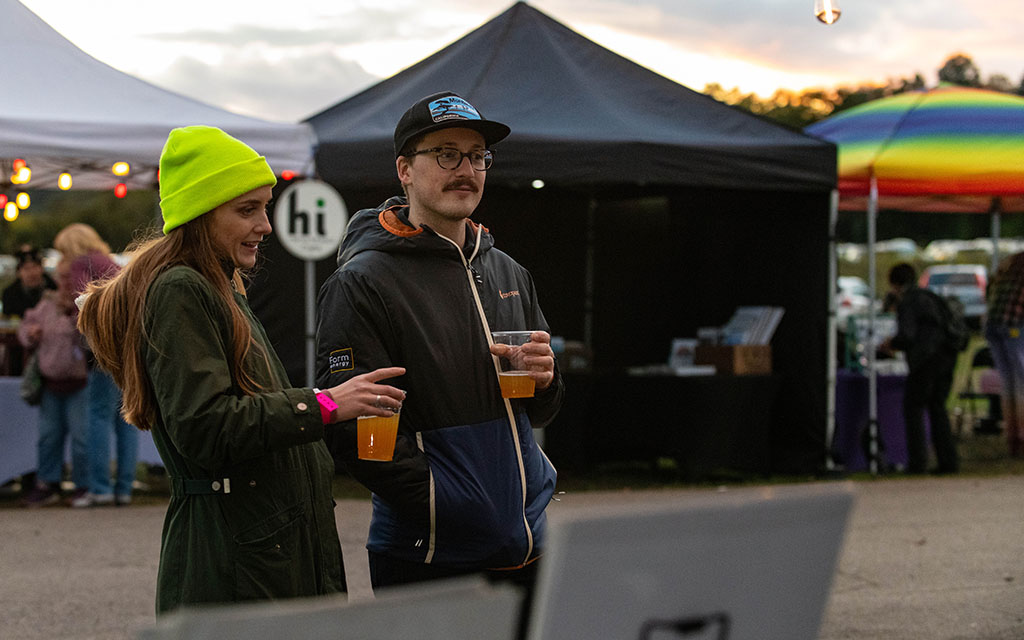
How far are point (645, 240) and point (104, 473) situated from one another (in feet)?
18.3

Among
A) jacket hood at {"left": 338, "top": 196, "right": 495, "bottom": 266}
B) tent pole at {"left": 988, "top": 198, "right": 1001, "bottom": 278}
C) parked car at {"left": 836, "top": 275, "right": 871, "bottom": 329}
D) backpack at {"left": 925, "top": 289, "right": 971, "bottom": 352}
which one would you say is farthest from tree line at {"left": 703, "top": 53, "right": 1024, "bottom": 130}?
jacket hood at {"left": 338, "top": 196, "right": 495, "bottom": 266}

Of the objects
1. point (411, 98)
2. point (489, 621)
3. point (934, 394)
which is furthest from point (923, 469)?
point (489, 621)

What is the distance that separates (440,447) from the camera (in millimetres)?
2898

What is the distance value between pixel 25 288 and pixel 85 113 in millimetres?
2027

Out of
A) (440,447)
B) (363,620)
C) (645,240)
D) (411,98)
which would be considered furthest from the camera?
(645,240)

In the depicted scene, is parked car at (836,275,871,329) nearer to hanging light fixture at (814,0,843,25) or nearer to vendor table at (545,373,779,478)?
vendor table at (545,373,779,478)

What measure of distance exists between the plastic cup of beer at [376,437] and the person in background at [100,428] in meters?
6.16

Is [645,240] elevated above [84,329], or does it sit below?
above

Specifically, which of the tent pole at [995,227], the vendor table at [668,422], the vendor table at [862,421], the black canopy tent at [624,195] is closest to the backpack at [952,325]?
the vendor table at [862,421]

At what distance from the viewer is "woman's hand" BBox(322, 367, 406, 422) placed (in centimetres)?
256

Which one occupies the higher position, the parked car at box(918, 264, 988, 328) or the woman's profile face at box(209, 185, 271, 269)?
the parked car at box(918, 264, 988, 328)

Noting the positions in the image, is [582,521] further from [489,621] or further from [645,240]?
[645,240]

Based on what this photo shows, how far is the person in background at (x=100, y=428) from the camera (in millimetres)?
8453

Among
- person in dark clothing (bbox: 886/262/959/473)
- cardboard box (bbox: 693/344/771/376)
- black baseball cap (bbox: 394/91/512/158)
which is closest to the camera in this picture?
black baseball cap (bbox: 394/91/512/158)
